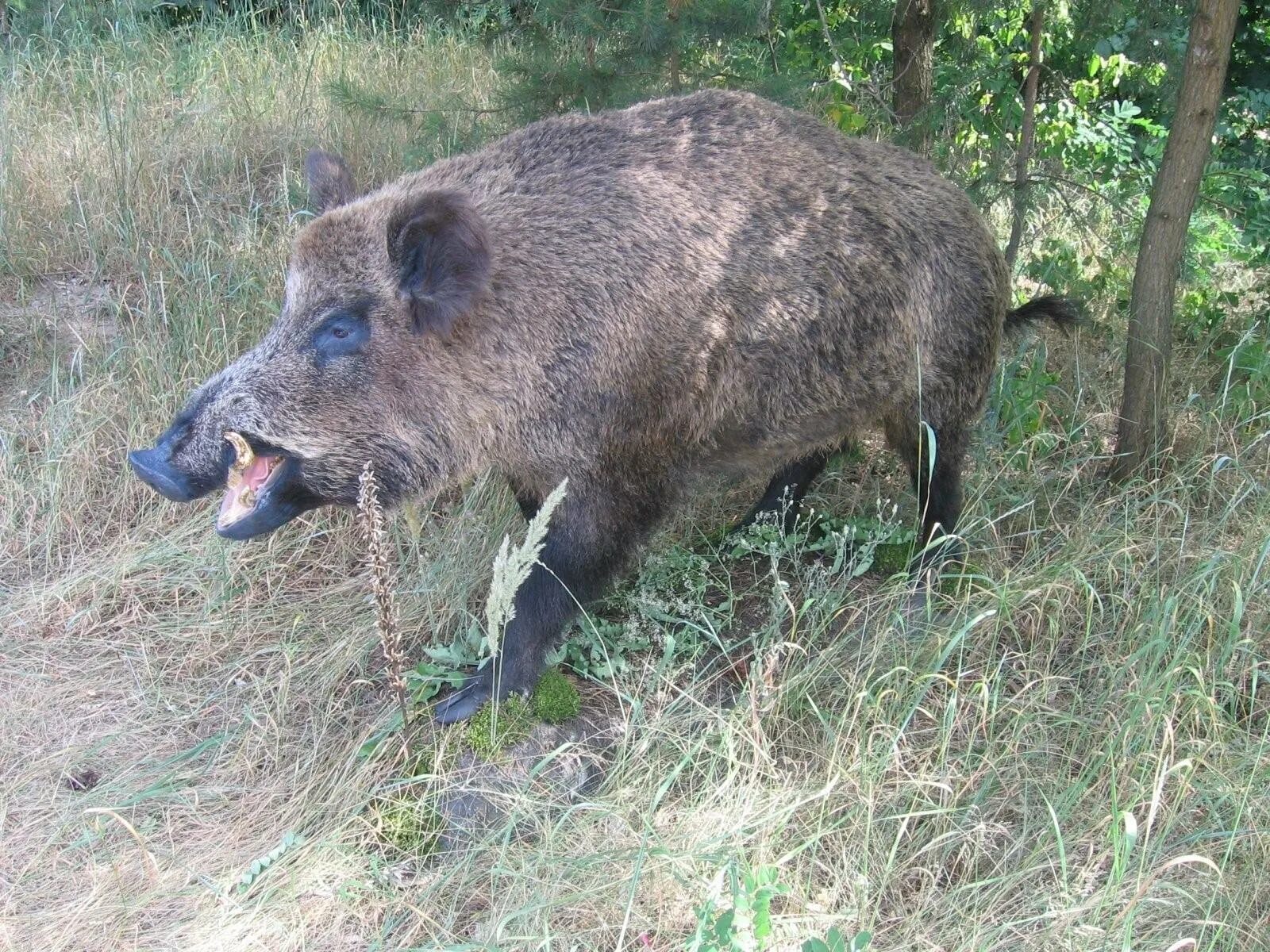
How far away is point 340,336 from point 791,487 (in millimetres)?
2035

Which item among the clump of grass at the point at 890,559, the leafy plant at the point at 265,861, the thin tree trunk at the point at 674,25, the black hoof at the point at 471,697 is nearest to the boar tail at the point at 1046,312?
the clump of grass at the point at 890,559

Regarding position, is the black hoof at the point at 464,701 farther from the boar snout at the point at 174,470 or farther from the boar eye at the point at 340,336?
the boar eye at the point at 340,336

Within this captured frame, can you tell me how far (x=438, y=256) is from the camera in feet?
9.64

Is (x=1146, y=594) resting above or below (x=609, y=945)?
above

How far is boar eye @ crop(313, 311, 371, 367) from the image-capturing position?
3020 mm

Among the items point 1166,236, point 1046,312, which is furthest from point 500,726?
point 1166,236

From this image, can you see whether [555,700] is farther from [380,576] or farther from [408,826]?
[380,576]

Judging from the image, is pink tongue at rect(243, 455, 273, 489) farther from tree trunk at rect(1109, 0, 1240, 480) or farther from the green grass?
tree trunk at rect(1109, 0, 1240, 480)

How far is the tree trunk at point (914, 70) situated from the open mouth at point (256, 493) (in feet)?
11.5

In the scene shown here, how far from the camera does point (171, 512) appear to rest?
4398 mm

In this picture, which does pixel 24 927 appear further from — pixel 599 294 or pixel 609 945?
pixel 599 294

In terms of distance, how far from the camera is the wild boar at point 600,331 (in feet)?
9.84

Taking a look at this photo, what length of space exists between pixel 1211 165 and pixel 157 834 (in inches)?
206

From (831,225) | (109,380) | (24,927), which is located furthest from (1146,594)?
(109,380)
